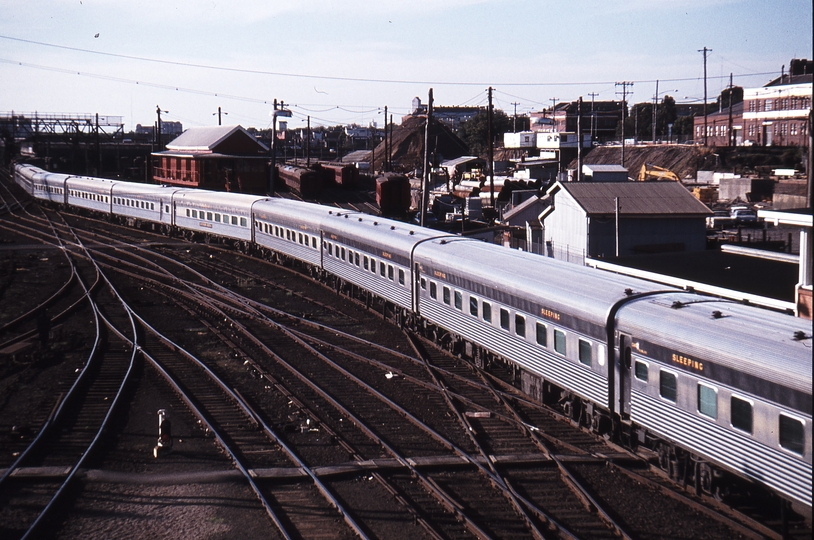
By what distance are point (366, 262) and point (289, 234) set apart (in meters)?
9.73

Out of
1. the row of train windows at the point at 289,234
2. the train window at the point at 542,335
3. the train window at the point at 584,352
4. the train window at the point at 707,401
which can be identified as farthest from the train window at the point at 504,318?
the row of train windows at the point at 289,234

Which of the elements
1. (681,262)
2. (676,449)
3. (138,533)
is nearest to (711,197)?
(681,262)

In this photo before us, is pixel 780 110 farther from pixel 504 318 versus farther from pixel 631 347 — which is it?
pixel 631 347

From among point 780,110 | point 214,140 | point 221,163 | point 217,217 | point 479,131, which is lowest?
point 217,217

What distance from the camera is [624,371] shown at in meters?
14.2

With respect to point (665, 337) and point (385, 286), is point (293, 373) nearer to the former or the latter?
point (385, 286)

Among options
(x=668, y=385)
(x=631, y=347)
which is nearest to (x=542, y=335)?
(x=631, y=347)

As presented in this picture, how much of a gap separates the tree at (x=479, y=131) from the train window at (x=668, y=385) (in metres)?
133

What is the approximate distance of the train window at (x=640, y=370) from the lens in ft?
44.9

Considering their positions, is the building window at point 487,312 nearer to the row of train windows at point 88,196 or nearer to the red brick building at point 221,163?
the row of train windows at point 88,196

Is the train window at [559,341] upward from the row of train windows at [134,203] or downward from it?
downward

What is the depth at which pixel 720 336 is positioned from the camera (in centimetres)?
1214

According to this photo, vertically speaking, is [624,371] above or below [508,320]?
below

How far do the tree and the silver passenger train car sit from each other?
12353cm
